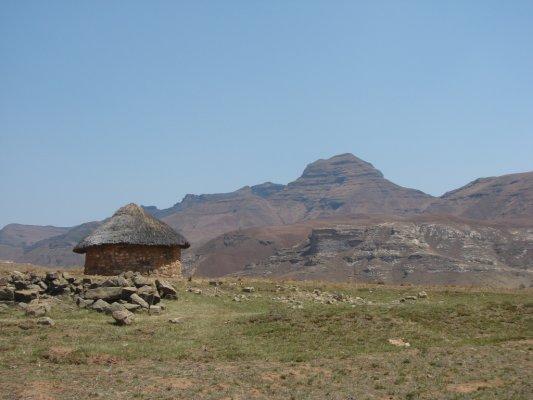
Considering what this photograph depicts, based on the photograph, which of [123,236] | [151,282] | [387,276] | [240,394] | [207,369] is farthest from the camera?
[387,276]

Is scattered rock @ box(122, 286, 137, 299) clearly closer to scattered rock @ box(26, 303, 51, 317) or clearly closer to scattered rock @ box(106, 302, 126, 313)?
scattered rock @ box(106, 302, 126, 313)

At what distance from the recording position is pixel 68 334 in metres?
17.1

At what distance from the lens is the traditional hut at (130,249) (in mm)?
31438

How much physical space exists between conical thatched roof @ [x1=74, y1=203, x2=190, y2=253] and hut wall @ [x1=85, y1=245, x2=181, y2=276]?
1.46 ft

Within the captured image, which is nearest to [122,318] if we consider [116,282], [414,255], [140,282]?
[116,282]

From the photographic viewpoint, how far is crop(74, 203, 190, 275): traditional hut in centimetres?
3144

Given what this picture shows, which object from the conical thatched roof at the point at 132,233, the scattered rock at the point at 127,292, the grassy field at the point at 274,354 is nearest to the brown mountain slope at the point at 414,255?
the conical thatched roof at the point at 132,233

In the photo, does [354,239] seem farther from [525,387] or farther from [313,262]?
[525,387]

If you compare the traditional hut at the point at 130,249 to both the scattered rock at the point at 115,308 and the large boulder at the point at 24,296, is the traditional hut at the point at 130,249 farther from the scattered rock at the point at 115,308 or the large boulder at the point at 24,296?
the scattered rock at the point at 115,308

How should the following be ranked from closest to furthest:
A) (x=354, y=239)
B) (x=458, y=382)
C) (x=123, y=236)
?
(x=458, y=382), (x=123, y=236), (x=354, y=239)

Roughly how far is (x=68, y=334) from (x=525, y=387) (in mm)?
12258

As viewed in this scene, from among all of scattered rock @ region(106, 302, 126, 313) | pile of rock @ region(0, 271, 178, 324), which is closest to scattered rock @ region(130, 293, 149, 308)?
pile of rock @ region(0, 271, 178, 324)

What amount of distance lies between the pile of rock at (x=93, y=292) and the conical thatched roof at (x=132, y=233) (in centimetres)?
591

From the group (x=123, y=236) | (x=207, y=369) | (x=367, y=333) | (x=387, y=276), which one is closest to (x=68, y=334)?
(x=207, y=369)
